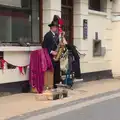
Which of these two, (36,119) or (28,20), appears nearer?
(36,119)

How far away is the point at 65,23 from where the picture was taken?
15406 millimetres

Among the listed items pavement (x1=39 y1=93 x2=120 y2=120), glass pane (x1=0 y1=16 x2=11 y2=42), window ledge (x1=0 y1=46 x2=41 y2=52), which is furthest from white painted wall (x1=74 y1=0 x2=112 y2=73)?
pavement (x1=39 y1=93 x2=120 y2=120)

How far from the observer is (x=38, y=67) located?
40.8ft

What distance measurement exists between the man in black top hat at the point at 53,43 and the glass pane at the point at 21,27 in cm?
72

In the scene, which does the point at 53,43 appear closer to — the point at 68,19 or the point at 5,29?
the point at 5,29

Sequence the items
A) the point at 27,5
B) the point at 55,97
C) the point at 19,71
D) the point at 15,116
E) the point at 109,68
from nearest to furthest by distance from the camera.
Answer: the point at 15,116 → the point at 55,97 → the point at 19,71 → the point at 27,5 → the point at 109,68

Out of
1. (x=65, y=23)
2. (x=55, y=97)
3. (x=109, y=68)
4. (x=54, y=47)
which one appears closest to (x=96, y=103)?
(x=55, y=97)

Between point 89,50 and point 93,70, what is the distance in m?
0.77

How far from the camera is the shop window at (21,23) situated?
12.5 m

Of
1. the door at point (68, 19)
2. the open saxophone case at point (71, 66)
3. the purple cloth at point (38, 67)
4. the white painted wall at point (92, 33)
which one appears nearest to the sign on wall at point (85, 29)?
the white painted wall at point (92, 33)

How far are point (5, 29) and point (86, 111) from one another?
3.67 meters

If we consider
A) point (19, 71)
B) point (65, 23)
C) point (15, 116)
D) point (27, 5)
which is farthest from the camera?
point (65, 23)

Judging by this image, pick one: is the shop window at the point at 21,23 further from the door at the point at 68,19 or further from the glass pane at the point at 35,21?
the door at the point at 68,19

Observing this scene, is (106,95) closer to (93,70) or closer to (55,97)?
(55,97)
